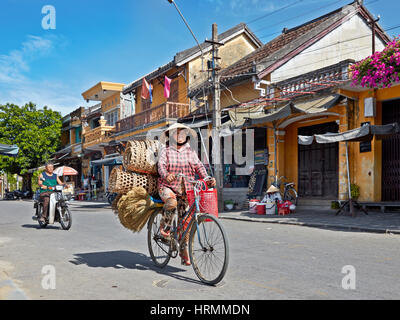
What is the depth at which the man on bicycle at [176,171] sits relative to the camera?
5105 millimetres

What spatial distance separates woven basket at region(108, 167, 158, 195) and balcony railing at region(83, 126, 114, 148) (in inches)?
1038

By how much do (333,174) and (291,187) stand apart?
1.63 m

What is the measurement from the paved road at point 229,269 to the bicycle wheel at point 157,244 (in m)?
0.15

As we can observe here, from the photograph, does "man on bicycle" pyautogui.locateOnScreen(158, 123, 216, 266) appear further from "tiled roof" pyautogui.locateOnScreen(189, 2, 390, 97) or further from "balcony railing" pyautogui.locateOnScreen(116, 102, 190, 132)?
"balcony railing" pyautogui.locateOnScreen(116, 102, 190, 132)

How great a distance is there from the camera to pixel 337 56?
18500mm

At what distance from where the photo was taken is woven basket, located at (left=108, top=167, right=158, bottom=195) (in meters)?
5.48

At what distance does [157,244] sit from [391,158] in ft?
32.9

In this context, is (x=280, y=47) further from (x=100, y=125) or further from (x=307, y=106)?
(x=100, y=125)

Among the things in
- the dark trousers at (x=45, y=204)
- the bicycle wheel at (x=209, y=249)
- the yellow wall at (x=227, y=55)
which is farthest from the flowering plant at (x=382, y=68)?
the yellow wall at (x=227, y=55)

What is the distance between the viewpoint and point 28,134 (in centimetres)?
3881

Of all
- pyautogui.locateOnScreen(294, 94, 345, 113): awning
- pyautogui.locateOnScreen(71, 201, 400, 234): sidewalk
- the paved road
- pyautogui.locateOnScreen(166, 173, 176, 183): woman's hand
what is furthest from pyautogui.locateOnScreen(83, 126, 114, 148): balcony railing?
pyautogui.locateOnScreen(166, 173, 176, 183): woman's hand

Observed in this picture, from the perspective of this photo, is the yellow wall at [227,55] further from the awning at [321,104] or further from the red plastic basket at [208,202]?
the red plastic basket at [208,202]

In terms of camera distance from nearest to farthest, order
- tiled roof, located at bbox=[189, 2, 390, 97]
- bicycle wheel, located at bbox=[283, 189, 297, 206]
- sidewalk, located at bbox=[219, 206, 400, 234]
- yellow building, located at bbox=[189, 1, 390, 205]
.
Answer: sidewalk, located at bbox=[219, 206, 400, 234], yellow building, located at bbox=[189, 1, 390, 205], bicycle wheel, located at bbox=[283, 189, 297, 206], tiled roof, located at bbox=[189, 2, 390, 97]
